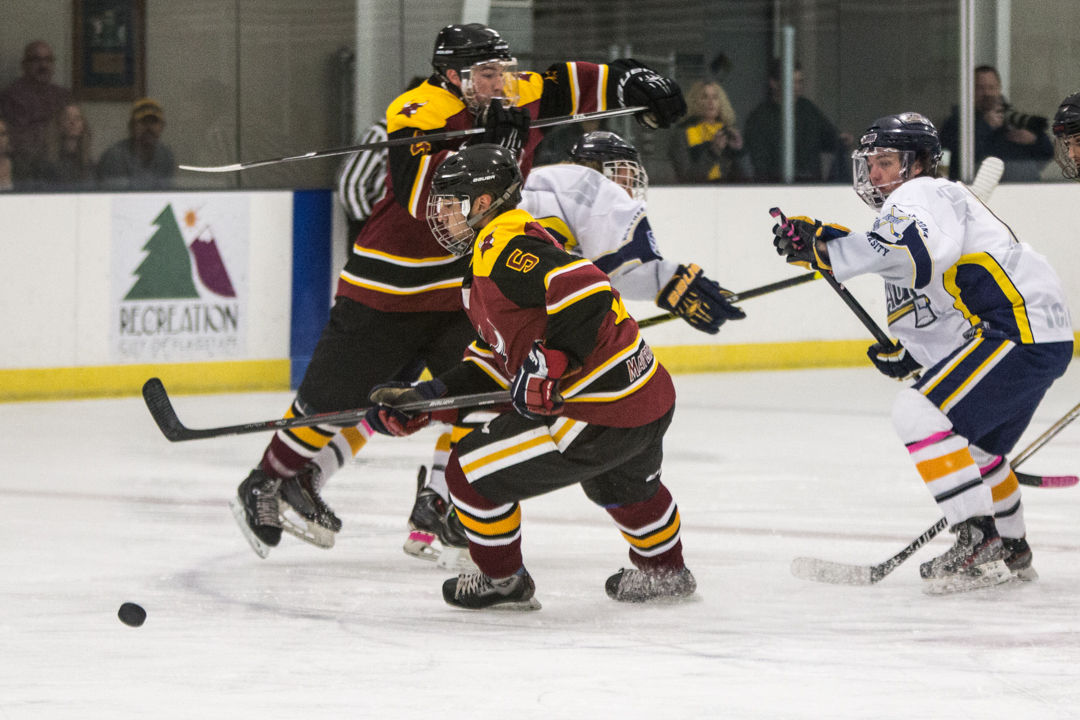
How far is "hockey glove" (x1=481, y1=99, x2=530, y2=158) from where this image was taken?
323cm

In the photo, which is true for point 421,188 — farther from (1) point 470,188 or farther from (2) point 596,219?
(2) point 596,219

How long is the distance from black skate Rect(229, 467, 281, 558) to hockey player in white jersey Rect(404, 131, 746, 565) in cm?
27

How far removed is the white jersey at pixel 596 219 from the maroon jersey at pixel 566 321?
24.5 inches

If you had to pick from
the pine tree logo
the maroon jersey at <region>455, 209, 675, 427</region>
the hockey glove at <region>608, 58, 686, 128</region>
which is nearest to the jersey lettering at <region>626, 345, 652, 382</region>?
the maroon jersey at <region>455, 209, 675, 427</region>

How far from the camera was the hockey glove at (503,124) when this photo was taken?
3.23m

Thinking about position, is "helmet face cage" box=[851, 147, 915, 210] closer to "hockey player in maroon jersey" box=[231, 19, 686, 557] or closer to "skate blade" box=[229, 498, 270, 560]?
"hockey player in maroon jersey" box=[231, 19, 686, 557]

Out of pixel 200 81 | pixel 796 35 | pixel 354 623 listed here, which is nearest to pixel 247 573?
pixel 354 623

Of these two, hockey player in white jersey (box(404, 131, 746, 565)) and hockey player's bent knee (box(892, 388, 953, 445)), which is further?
hockey player in white jersey (box(404, 131, 746, 565))

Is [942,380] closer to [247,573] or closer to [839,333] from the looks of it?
[247,573]

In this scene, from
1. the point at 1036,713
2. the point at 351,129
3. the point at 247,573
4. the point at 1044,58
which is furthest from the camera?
the point at 1044,58

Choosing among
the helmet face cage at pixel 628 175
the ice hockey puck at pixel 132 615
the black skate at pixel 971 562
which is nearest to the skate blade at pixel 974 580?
the black skate at pixel 971 562

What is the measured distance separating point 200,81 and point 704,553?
3.61 m

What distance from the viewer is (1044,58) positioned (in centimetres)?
796

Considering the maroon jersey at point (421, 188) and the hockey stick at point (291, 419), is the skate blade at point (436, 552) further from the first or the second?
the maroon jersey at point (421, 188)
